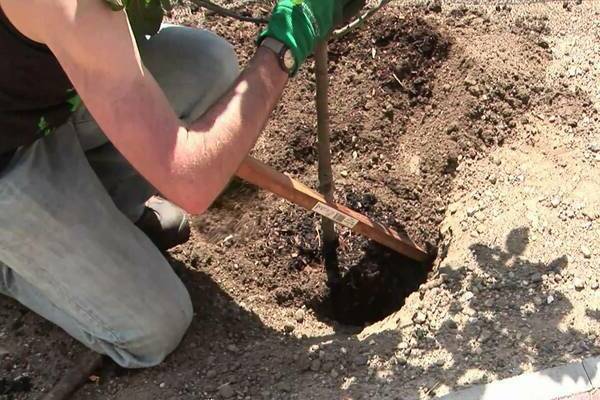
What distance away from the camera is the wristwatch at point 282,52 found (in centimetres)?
190

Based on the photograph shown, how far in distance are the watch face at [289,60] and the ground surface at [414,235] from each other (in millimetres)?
880

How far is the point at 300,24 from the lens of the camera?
193 centimetres

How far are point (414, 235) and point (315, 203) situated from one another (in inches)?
26.1

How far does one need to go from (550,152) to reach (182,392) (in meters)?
1.53

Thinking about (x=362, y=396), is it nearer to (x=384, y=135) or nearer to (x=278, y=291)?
(x=278, y=291)

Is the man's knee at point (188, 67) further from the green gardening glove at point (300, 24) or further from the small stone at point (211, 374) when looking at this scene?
the small stone at point (211, 374)

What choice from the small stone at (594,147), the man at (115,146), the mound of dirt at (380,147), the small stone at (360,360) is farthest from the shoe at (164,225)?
the small stone at (594,147)

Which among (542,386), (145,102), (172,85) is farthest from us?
(172,85)

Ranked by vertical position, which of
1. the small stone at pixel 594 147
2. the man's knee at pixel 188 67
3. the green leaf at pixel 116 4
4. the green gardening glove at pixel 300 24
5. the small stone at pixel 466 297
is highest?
the green leaf at pixel 116 4

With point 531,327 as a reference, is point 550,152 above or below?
above

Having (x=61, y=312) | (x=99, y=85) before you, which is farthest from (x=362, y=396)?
(x=99, y=85)

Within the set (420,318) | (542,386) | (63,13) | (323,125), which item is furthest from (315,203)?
(63,13)

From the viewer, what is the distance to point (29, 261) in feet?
7.25

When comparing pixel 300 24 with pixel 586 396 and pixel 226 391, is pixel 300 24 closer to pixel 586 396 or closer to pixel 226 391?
pixel 226 391
